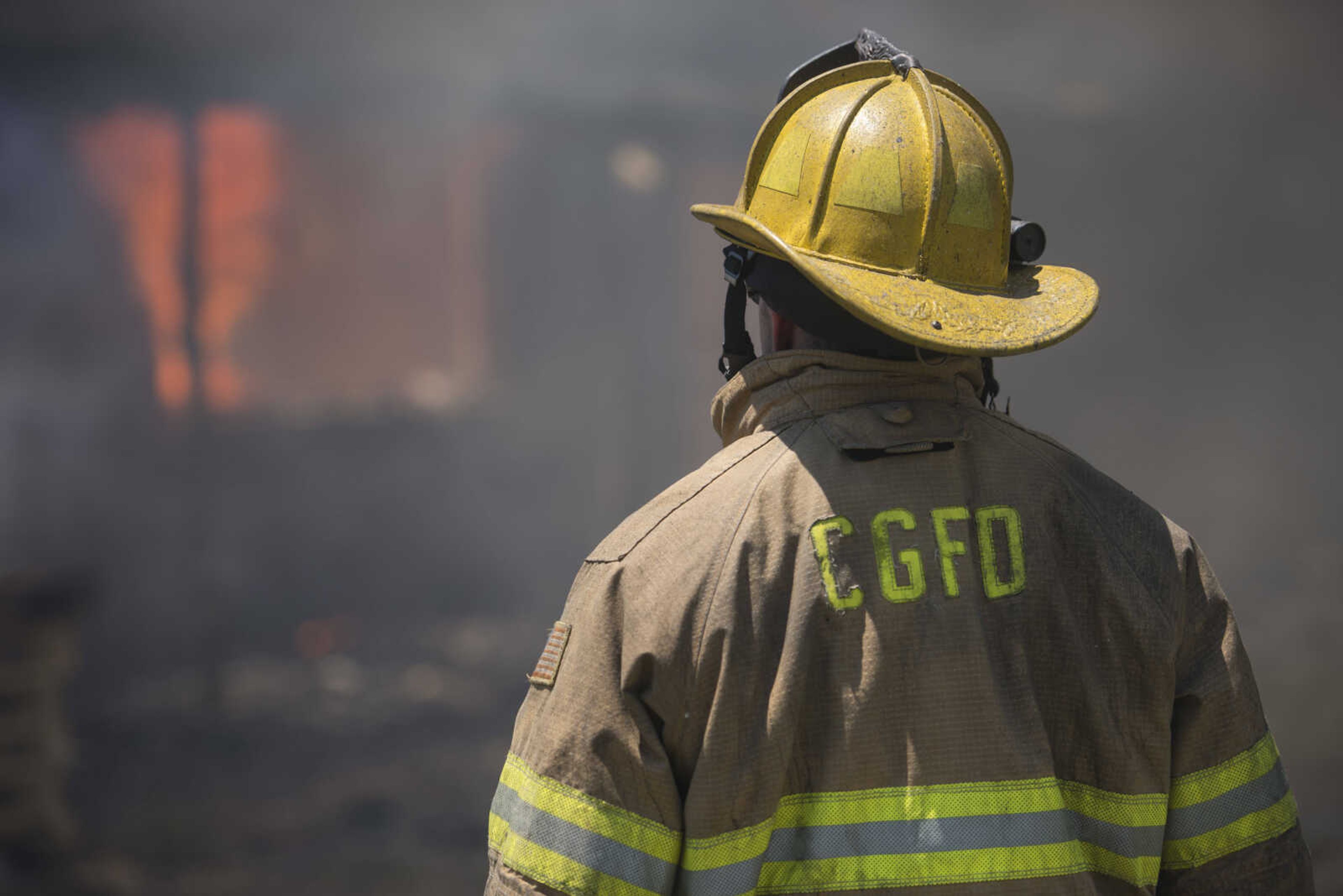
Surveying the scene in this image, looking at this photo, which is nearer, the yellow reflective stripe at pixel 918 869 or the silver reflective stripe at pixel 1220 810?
the yellow reflective stripe at pixel 918 869

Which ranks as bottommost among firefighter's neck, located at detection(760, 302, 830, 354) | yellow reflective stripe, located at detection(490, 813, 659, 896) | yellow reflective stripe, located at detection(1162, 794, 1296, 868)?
yellow reflective stripe, located at detection(1162, 794, 1296, 868)

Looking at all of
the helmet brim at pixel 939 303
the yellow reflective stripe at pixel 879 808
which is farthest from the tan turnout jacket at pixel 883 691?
the helmet brim at pixel 939 303

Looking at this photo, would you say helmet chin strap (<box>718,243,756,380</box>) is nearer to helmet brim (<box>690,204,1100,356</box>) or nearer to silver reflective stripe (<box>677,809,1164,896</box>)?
helmet brim (<box>690,204,1100,356</box>)

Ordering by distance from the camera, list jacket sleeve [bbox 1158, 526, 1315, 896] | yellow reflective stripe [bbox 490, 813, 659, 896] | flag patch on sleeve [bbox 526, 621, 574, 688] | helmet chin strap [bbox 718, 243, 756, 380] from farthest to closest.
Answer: helmet chin strap [bbox 718, 243, 756, 380] → jacket sleeve [bbox 1158, 526, 1315, 896] → flag patch on sleeve [bbox 526, 621, 574, 688] → yellow reflective stripe [bbox 490, 813, 659, 896]

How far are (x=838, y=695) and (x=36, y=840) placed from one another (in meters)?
3.77

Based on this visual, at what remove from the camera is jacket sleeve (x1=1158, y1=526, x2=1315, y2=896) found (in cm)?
179

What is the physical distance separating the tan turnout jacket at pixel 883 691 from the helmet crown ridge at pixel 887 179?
184 millimetres

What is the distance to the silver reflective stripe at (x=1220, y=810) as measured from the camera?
1790 millimetres

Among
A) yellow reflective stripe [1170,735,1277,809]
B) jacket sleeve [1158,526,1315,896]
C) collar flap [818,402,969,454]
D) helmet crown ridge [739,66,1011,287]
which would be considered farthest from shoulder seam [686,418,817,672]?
yellow reflective stripe [1170,735,1277,809]

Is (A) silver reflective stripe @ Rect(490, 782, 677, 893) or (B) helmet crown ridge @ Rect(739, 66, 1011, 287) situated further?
(B) helmet crown ridge @ Rect(739, 66, 1011, 287)

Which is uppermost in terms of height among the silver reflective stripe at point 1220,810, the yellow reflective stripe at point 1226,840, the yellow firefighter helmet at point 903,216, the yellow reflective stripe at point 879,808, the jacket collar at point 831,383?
the yellow firefighter helmet at point 903,216

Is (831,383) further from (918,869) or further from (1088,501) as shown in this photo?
(918,869)

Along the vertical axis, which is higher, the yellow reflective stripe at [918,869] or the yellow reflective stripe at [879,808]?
the yellow reflective stripe at [879,808]

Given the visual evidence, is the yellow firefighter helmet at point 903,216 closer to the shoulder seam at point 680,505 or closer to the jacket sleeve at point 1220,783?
the shoulder seam at point 680,505
